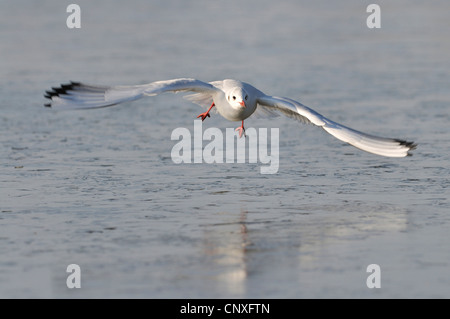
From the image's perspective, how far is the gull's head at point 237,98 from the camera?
953cm

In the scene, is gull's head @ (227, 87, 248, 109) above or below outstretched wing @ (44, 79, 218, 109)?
above

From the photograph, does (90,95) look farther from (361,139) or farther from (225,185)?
(361,139)

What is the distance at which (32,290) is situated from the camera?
6754 millimetres

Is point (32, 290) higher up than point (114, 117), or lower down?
lower down

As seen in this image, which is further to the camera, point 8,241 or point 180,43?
point 180,43

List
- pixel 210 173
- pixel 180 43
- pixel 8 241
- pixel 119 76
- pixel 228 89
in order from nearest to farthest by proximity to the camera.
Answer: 1. pixel 8 241
2. pixel 228 89
3. pixel 210 173
4. pixel 119 76
5. pixel 180 43

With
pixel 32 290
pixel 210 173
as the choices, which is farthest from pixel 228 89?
pixel 32 290

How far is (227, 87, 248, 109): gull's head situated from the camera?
9531 mm

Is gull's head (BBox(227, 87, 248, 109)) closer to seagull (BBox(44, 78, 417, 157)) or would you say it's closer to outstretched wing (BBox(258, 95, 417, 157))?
seagull (BBox(44, 78, 417, 157))

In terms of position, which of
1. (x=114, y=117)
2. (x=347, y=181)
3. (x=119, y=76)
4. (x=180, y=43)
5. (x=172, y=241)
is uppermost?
(x=180, y=43)

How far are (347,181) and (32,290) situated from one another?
14.7 feet

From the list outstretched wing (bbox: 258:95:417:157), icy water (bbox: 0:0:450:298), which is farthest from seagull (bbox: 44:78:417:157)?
icy water (bbox: 0:0:450:298)

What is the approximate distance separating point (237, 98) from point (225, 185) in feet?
3.56
